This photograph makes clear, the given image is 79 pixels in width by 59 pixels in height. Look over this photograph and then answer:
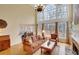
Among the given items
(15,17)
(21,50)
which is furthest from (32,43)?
(15,17)

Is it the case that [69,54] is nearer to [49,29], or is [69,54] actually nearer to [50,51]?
[50,51]

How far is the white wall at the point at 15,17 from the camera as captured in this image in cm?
208

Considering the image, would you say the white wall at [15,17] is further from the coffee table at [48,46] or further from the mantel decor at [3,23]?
the coffee table at [48,46]

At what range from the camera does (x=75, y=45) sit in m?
2.10

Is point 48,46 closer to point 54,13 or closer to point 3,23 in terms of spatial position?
point 54,13

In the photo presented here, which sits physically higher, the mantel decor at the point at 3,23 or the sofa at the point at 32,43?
the mantel decor at the point at 3,23

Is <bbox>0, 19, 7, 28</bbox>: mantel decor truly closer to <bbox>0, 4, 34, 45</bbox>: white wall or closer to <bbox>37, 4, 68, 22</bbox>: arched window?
<bbox>0, 4, 34, 45</bbox>: white wall

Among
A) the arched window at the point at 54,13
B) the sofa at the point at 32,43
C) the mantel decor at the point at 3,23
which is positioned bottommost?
the sofa at the point at 32,43

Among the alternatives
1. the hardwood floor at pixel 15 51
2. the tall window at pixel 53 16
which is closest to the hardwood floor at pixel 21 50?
the hardwood floor at pixel 15 51

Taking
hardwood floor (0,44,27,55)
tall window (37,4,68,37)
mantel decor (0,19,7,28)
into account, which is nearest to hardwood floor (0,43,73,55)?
hardwood floor (0,44,27,55)

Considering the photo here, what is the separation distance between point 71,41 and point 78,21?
0.94 feet

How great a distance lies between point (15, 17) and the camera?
2078 mm
